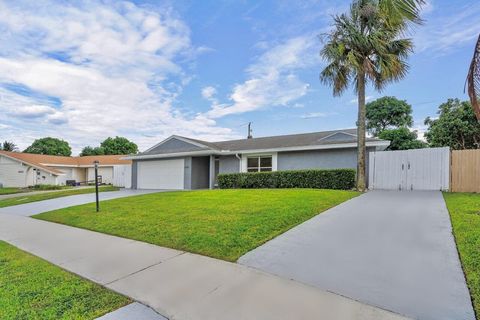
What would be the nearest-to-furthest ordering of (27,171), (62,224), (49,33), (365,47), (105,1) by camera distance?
(62,224) < (105,1) < (49,33) < (365,47) < (27,171)

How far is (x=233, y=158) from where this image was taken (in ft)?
60.2

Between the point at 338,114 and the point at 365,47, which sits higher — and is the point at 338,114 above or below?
below

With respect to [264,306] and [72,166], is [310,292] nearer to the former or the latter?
[264,306]

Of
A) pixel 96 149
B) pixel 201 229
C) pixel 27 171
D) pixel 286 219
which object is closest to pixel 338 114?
pixel 286 219

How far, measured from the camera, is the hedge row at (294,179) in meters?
13.0

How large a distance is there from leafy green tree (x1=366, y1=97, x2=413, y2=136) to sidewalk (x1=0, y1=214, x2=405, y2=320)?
29755mm

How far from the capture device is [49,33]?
10.1 m

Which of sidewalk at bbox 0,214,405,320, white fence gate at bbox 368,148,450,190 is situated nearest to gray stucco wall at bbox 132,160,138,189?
sidewalk at bbox 0,214,405,320

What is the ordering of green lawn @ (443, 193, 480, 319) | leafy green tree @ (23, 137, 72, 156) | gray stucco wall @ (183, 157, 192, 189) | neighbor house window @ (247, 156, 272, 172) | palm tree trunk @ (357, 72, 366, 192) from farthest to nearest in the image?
leafy green tree @ (23, 137, 72, 156), gray stucco wall @ (183, 157, 192, 189), neighbor house window @ (247, 156, 272, 172), palm tree trunk @ (357, 72, 366, 192), green lawn @ (443, 193, 480, 319)

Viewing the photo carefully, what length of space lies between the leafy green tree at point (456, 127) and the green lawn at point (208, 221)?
1750 cm

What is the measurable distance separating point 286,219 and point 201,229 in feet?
7.03

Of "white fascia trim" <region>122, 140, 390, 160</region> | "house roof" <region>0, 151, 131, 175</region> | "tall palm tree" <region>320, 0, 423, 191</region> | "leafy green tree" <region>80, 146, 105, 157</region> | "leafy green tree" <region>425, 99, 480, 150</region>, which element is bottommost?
"house roof" <region>0, 151, 131, 175</region>

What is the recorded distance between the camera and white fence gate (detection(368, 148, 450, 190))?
11414mm

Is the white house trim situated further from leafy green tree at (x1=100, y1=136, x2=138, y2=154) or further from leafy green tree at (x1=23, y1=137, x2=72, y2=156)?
leafy green tree at (x1=23, y1=137, x2=72, y2=156)
